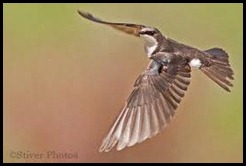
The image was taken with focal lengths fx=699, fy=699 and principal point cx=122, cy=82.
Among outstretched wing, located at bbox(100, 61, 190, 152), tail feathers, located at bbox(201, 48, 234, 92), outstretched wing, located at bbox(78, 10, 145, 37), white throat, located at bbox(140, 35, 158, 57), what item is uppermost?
outstretched wing, located at bbox(78, 10, 145, 37)

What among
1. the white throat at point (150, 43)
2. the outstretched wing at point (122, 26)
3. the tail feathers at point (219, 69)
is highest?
the outstretched wing at point (122, 26)

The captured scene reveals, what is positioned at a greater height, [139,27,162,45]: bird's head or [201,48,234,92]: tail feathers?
[139,27,162,45]: bird's head

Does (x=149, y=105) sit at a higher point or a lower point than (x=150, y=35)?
lower

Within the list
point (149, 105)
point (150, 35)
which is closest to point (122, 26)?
point (150, 35)

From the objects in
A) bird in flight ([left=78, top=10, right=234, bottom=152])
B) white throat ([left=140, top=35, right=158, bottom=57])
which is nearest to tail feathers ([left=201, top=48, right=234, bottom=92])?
bird in flight ([left=78, top=10, right=234, bottom=152])

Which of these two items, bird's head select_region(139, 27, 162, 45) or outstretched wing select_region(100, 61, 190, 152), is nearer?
outstretched wing select_region(100, 61, 190, 152)

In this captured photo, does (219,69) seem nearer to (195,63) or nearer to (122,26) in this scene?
(195,63)

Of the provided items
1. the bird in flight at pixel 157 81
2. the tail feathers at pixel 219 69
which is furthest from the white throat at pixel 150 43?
the tail feathers at pixel 219 69

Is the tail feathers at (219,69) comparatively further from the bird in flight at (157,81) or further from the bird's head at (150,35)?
the bird's head at (150,35)

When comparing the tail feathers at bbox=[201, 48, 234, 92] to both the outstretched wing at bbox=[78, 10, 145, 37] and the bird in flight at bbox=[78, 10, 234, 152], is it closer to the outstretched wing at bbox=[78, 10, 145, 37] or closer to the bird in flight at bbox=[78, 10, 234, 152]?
the bird in flight at bbox=[78, 10, 234, 152]
